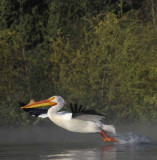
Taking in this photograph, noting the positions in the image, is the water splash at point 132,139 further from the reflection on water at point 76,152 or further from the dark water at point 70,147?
the reflection on water at point 76,152

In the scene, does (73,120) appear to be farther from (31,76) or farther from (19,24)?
(19,24)

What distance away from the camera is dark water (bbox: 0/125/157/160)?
12430 mm

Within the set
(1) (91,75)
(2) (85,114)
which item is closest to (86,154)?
(2) (85,114)

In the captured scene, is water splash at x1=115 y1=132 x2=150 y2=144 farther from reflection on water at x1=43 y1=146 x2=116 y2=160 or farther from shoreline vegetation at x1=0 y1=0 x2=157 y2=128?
shoreline vegetation at x1=0 y1=0 x2=157 y2=128

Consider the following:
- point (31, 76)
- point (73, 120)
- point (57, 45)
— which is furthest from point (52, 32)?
point (73, 120)

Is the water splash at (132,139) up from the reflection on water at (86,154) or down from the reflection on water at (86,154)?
down

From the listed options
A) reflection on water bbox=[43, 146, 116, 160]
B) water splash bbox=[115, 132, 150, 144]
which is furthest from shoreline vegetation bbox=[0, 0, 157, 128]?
reflection on water bbox=[43, 146, 116, 160]

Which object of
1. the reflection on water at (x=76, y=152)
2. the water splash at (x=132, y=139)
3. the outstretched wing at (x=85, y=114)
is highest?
the outstretched wing at (x=85, y=114)

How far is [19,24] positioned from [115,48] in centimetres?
569

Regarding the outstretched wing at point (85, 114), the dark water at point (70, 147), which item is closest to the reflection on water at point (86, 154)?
the dark water at point (70, 147)

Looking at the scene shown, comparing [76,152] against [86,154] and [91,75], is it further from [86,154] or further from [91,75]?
[91,75]

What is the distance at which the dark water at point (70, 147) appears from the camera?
12.4 m

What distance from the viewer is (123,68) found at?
2234 cm

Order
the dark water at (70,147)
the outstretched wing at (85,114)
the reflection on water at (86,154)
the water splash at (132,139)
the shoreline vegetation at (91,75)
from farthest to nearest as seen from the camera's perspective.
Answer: the shoreline vegetation at (91,75) < the water splash at (132,139) < the outstretched wing at (85,114) < the dark water at (70,147) < the reflection on water at (86,154)
